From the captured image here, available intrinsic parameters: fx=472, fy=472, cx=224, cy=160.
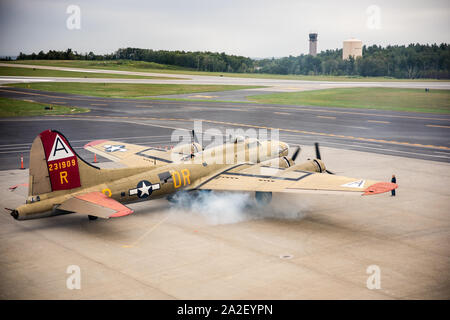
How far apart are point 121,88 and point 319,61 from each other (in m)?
Answer: 92.7

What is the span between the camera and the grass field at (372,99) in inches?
3109

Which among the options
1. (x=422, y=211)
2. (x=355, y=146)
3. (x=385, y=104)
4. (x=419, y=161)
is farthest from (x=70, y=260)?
(x=385, y=104)

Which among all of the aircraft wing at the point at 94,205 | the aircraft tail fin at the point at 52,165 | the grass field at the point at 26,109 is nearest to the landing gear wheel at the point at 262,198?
the aircraft wing at the point at 94,205

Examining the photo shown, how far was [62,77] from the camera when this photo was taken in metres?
125

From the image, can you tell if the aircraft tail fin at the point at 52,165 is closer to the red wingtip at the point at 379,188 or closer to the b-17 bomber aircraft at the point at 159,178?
the b-17 bomber aircraft at the point at 159,178

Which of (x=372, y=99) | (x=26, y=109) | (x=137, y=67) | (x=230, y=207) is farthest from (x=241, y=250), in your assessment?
(x=137, y=67)

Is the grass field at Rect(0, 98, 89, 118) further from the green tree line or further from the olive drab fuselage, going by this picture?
the green tree line

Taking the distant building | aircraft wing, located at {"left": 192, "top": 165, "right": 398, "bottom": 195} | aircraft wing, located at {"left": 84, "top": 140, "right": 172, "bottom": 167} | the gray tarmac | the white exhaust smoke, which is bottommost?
the gray tarmac

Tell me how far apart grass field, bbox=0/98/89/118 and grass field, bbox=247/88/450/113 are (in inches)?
1333

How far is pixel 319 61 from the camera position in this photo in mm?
175000

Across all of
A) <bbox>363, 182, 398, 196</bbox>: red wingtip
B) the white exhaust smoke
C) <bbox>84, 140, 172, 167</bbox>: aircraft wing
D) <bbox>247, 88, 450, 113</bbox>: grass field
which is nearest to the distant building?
<bbox>247, 88, 450, 113</bbox>: grass field

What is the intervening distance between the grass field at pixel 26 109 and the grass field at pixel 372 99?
3386 cm

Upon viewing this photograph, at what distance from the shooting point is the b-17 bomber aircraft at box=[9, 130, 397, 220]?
67.7 feet

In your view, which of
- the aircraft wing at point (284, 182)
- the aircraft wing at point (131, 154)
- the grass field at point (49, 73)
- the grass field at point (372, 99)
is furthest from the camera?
the grass field at point (49, 73)
